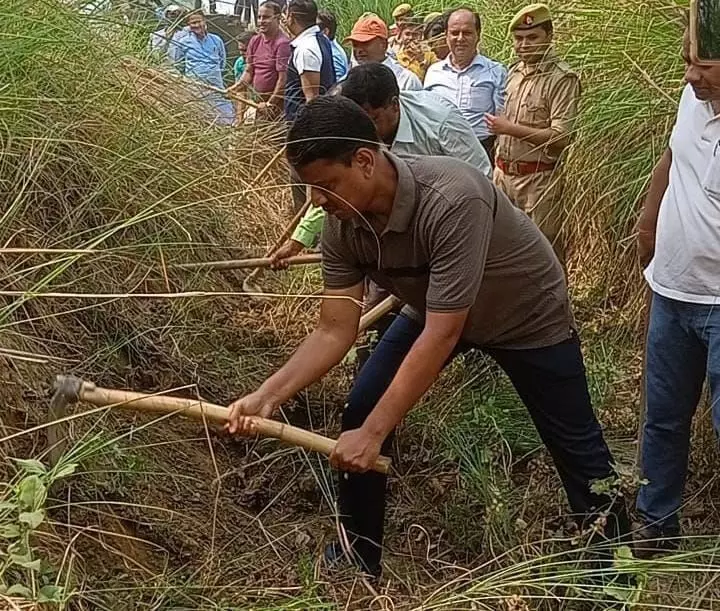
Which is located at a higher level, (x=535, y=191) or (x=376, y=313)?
(x=376, y=313)

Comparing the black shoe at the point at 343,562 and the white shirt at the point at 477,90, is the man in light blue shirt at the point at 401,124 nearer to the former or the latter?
the black shoe at the point at 343,562

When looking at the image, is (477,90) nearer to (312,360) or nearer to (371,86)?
(371,86)

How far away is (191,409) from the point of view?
101 inches

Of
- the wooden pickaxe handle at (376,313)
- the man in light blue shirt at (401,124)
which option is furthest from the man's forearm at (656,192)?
the wooden pickaxe handle at (376,313)

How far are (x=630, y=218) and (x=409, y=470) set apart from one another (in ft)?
6.08

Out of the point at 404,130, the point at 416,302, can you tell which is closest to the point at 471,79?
the point at 404,130

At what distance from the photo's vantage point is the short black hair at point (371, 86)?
3379mm

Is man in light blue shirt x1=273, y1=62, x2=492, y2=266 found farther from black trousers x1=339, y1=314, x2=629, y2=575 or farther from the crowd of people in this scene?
black trousers x1=339, y1=314, x2=629, y2=575

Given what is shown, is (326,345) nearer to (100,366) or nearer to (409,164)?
(409,164)

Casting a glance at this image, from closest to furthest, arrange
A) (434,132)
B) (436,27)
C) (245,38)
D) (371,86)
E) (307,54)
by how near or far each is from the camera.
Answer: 1. (371,86)
2. (434,132)
3. (307,54)
4. (436,27)
5. (245,38)

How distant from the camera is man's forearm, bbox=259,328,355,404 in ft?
9.29

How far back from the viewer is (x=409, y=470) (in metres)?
3.89

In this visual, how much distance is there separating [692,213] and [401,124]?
118 centimetres

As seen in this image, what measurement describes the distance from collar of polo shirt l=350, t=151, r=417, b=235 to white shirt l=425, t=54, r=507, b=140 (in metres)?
2.83
